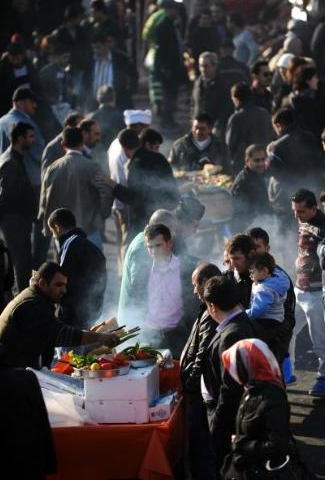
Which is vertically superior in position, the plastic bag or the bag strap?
the plastic bag

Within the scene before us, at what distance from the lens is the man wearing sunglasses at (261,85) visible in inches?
639

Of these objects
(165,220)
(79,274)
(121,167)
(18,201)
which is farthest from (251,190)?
(79,274)

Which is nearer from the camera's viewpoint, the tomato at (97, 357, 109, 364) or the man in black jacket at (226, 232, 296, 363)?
the tomato at (97, 357, 109, 364)

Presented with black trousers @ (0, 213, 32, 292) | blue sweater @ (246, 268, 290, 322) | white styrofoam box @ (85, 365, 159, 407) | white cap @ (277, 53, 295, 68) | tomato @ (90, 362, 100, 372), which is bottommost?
white styrofoam box @ (85, 365, 159, 407)

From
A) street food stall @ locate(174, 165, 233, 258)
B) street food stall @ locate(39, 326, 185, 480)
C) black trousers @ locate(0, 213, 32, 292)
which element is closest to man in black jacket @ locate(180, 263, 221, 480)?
street food stall @ locate(39, 326, 185, 480)

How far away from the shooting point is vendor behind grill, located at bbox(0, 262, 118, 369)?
859cm

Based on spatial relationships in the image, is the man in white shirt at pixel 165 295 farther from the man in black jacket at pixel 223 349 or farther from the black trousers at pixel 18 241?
the black trousers at pixel 18 241

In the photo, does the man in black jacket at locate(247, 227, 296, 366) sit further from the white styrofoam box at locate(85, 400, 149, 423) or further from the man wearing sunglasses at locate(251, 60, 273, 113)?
the man wearing sunglasses at locate(251, 60, 273, 113)

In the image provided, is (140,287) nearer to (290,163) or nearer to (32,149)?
(290,163)

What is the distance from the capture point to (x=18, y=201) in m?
13.0

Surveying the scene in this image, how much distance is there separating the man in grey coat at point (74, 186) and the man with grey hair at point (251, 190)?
1446 millimetres

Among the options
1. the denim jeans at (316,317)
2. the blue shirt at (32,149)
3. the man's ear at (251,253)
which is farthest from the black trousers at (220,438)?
the blue shirt at (32,149)

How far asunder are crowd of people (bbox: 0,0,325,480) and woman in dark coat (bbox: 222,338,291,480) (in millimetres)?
11

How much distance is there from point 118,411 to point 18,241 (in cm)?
510
